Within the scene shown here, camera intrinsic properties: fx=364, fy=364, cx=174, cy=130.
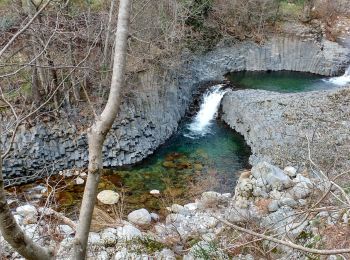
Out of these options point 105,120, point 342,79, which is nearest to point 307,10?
point 342,79

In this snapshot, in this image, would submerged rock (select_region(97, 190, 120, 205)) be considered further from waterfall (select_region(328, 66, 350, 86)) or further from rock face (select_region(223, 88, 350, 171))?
waterfall (select_region(328, 66, 350, 86))

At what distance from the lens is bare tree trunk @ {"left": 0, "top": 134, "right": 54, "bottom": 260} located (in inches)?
48.6

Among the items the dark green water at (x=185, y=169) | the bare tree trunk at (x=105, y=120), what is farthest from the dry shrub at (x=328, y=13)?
the bare tree trunk at (x=105, y=120)

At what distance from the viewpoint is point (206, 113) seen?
1398cm

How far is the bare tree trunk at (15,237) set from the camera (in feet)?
4.05

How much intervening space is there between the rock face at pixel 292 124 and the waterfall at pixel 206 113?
47 cm

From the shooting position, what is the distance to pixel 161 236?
250 inches

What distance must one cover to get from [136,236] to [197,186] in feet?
12.6

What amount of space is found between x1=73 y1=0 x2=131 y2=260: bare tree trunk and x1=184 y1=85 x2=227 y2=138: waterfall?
10.8 m

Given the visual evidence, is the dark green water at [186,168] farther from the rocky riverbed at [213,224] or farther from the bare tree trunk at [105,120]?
the bare tree trunk at [105,120]

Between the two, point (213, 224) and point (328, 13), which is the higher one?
point (328, 13)

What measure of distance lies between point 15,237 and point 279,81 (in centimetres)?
1677

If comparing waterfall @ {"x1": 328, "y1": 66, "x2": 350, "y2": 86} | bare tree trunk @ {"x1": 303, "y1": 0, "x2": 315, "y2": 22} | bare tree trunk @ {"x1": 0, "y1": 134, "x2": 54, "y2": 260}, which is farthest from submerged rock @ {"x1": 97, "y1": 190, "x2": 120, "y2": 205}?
bare tree trunk @ {"x1": 303, "y1": 0, "x2": 315, "y2": 22}

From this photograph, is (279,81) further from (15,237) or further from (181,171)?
(15,237)
